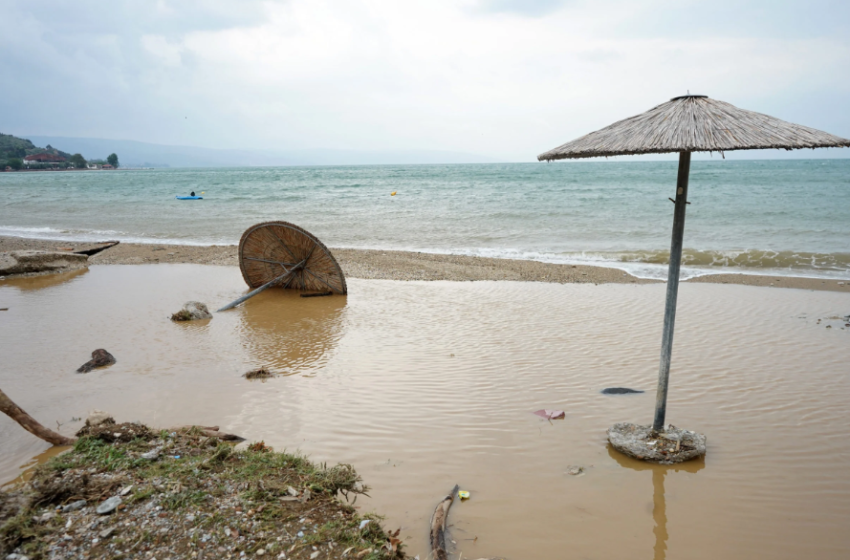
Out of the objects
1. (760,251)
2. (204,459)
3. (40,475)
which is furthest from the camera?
(760,251)

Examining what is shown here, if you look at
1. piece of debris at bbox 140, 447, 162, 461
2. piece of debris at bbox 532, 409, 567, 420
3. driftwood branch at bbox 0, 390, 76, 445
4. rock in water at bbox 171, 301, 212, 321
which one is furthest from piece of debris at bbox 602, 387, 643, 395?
rock in water at bbox 171, 301, 212, 321

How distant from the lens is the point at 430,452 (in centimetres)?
391

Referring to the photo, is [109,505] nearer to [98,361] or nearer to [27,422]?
[27,422]

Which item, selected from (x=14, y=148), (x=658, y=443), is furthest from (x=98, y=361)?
(x=14, y=148)

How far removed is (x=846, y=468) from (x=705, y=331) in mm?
3138

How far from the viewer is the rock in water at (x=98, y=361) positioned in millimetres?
5382

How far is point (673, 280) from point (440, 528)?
2467 millimetres

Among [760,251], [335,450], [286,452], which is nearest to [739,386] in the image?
[335,450]

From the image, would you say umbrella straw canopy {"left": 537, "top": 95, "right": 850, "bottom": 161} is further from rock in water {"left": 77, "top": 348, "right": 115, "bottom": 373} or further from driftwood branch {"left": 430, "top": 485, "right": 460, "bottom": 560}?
rock in water {"left": 77, "top": 348, "right": 115, "bottom": 373}

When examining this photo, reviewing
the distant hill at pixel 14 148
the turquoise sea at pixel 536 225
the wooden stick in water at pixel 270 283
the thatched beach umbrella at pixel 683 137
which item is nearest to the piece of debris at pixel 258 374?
the wooden stick in water at pixel 270 283

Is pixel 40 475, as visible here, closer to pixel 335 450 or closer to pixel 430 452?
pixel 335 450

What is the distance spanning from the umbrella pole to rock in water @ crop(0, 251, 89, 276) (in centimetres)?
1196

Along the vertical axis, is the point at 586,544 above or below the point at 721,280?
below

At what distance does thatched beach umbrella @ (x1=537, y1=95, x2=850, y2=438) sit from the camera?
127 inches
